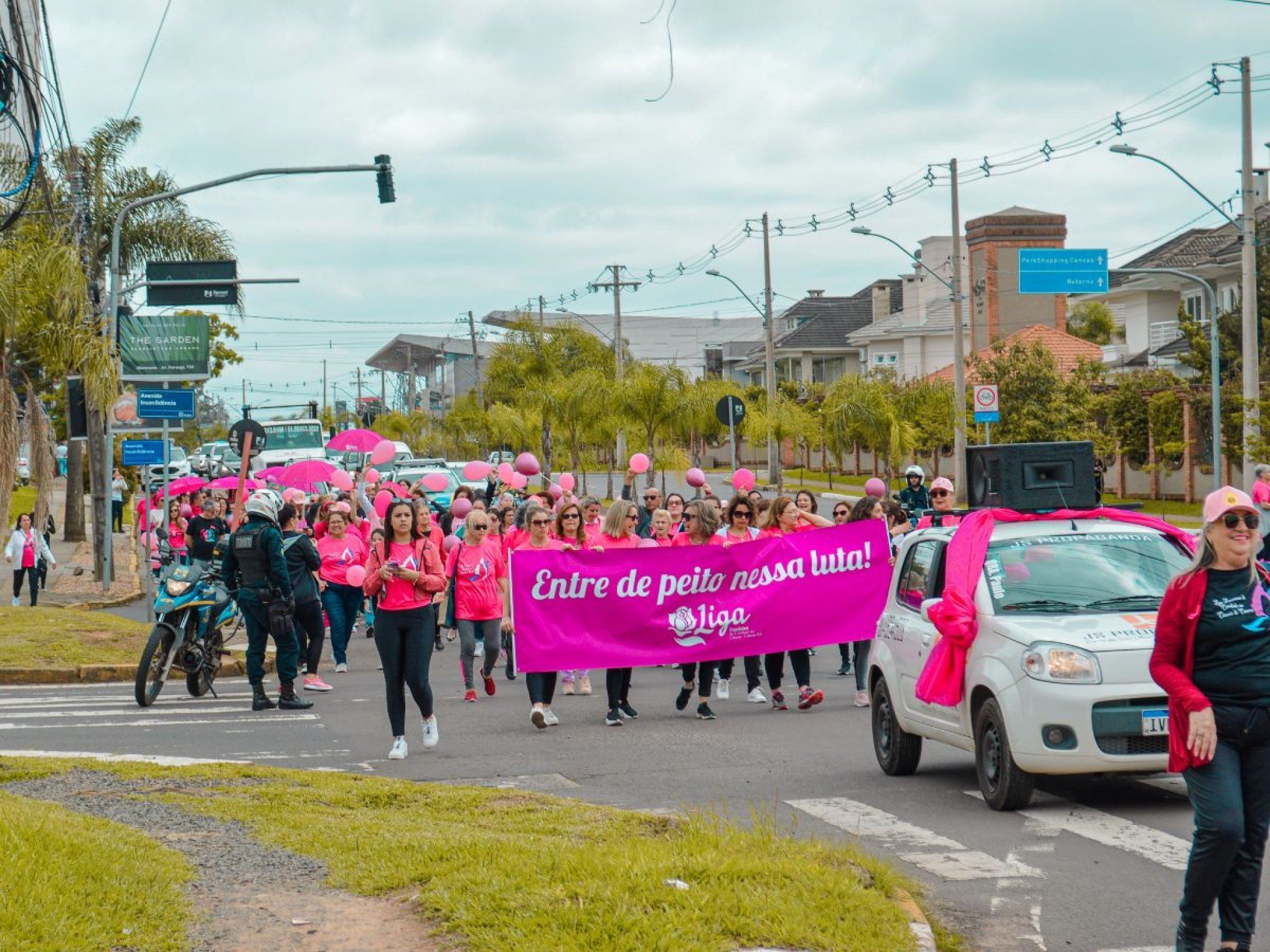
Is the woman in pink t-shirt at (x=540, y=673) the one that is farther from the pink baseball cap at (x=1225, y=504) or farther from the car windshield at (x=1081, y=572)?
the pink baseball cap at (x=1225, y=504)

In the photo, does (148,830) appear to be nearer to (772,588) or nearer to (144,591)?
(772,588)

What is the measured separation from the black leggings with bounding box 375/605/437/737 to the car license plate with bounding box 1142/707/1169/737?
5193 millimetres

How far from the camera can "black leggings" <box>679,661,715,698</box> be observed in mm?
14062

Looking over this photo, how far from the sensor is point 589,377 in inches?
2231

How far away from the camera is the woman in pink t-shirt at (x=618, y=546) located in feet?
45.1

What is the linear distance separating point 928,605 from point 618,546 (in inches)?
206

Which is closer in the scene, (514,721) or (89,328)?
(514,721)

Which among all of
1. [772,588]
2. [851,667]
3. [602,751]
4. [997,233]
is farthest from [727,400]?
[997,233]

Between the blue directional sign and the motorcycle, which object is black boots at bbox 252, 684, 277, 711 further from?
the blue directional sign

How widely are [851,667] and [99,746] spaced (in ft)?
26.3

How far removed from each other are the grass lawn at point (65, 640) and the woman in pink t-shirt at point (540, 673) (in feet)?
19.7

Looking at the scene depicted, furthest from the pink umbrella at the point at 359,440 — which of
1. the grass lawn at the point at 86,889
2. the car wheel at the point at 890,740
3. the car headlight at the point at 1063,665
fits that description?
the grass lawn at the point at 86,889

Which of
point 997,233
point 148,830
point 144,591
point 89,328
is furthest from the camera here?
point 997,233

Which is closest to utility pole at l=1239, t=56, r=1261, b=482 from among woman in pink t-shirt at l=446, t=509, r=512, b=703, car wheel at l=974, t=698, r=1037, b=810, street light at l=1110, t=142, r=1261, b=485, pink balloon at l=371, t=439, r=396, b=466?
street light at l=1110, t=142, r=1261, b=485
